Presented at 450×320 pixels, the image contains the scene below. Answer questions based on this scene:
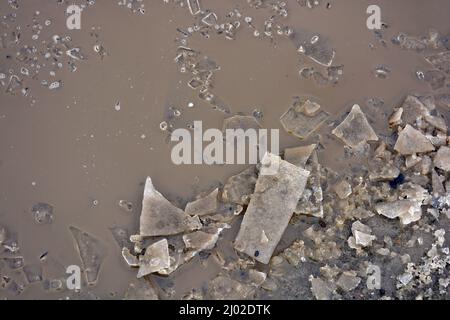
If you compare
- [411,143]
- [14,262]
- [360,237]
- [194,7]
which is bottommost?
[360,237]

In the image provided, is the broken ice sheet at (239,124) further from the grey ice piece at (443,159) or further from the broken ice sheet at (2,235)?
the broken ice sheet at (2,235)

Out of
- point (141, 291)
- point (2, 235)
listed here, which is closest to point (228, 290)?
point (141, 291)

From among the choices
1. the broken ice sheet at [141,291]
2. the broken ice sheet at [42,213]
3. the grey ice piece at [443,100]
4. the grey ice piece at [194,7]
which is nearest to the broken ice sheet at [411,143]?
the grey ice piece at [443,100]

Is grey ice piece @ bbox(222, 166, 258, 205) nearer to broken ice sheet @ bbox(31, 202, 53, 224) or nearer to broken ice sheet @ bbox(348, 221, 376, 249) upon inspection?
broken ice sheet @ bbox(348, 221, 376, 249)

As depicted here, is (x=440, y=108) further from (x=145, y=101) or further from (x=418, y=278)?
(x=145, y=101)

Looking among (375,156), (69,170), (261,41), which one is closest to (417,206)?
(375,156)

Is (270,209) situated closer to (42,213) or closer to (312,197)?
(312,197)
